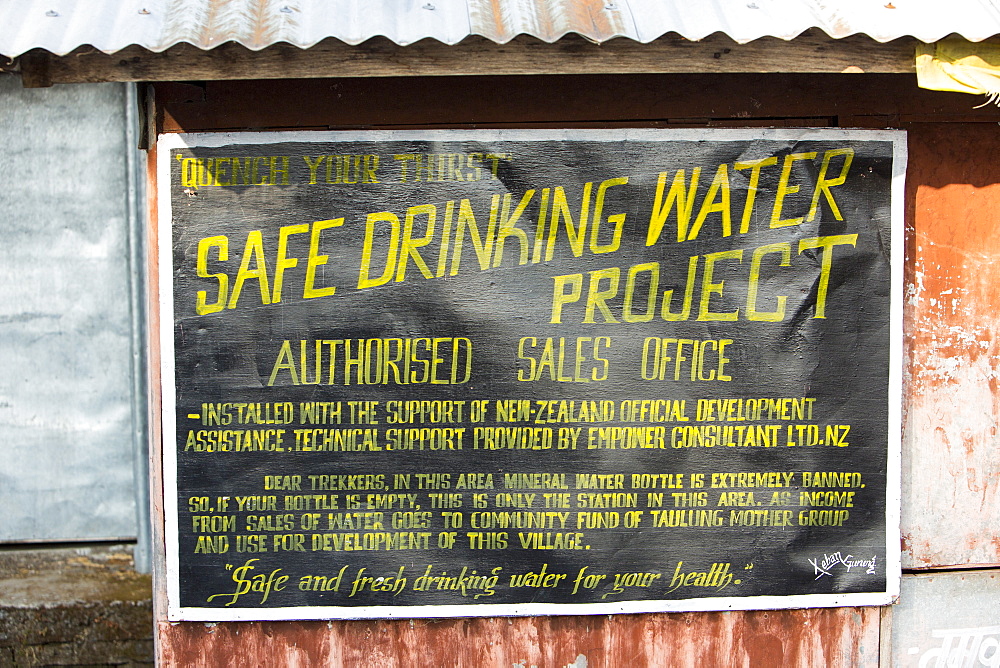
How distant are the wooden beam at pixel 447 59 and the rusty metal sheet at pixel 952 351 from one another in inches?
27.3

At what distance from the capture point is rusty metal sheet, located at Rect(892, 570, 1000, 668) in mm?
2996

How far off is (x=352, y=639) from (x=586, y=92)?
2.30 m

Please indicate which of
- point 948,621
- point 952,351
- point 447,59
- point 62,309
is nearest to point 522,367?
point 447,59

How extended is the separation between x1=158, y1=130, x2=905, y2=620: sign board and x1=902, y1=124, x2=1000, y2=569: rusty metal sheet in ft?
0.47

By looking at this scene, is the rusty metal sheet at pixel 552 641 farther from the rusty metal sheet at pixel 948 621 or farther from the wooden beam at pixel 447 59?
the wooden beam at pixel 447 59

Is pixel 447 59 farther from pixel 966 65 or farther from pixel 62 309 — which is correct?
pixel 62 309

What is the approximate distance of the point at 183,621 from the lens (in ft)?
9.30

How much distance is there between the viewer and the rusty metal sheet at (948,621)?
300cm

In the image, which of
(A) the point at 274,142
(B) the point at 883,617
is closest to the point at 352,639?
(A) the point at 274,142

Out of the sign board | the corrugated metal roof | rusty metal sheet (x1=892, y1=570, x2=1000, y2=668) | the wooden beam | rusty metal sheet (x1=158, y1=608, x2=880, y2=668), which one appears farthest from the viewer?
rusty metal sheet (x1=892, y1=570, x2=1000, y2=668)

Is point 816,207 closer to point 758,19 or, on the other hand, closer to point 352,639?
point 758,19

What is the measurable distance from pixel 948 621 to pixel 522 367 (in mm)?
2059
